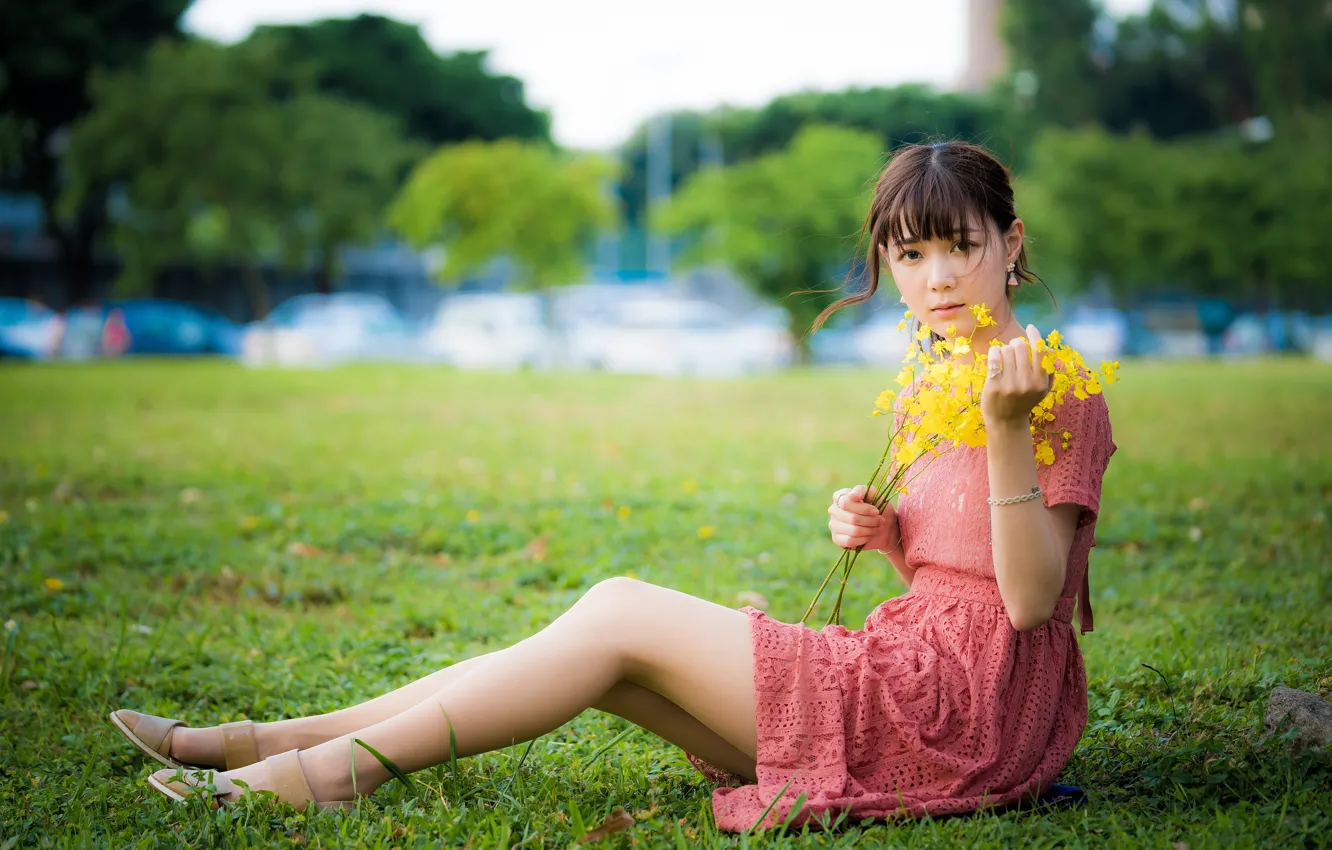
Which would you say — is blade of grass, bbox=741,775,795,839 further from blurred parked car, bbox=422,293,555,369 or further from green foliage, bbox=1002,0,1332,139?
green foliage, bbox=1002,0,1332,139

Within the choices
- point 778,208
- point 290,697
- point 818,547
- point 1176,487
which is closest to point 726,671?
point 290,697

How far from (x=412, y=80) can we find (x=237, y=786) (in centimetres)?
3467

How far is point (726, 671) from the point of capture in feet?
7.32

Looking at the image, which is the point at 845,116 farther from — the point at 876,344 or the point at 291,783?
the point at 291,783

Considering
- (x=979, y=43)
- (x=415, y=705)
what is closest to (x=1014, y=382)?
(x=415, y=705)

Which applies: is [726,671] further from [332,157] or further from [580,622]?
[332,157]

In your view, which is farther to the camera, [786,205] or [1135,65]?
[1135,65]

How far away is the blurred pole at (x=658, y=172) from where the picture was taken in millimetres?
39219

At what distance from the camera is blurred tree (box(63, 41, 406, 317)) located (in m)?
21.8

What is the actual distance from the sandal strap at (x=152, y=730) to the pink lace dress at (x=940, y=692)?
3.81 feet

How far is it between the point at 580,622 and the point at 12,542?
3.78 m

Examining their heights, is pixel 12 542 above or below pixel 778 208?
below

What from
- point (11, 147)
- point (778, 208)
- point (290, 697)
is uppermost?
point (11, 147)

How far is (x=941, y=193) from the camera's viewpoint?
7.61 ft
